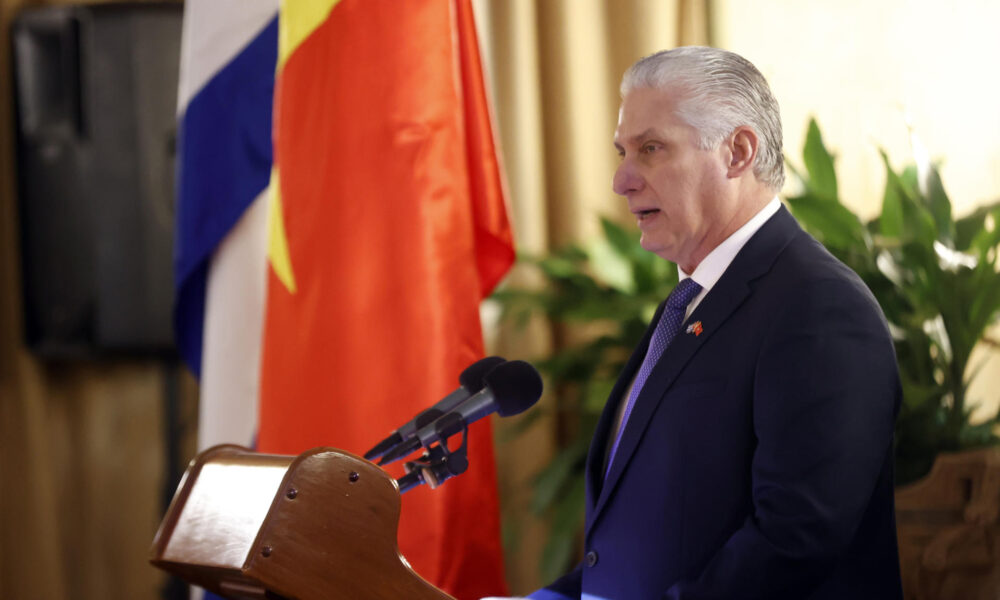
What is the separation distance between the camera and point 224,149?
2.54 m

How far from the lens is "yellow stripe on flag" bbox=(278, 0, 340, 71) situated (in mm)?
2342

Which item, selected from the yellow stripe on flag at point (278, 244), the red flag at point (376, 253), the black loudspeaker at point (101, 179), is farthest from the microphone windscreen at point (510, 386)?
the black loudspeaker at point (101, 179)

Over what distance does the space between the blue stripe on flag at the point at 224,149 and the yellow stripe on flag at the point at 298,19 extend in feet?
0.69

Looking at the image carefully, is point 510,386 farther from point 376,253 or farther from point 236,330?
point 236,330

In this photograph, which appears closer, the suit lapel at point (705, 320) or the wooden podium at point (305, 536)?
the wooden podium at point (305, 536)

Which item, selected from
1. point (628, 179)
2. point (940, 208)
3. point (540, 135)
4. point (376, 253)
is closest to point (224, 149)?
point (376, 253)

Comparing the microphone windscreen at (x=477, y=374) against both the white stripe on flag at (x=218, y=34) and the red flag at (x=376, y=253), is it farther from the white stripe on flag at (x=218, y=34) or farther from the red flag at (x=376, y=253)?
the white stripe on flag at (x=218, y=34)

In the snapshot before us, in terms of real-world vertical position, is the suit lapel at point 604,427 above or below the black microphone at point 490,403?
below

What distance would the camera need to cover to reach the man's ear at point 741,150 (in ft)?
4.39

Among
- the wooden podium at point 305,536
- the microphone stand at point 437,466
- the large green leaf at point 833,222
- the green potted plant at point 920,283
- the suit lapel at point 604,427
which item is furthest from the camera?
the large green leaf at point 833,222

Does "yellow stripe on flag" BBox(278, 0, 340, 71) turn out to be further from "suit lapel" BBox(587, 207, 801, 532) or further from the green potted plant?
"suit lapel" BBox(587, 207, 801, 532)

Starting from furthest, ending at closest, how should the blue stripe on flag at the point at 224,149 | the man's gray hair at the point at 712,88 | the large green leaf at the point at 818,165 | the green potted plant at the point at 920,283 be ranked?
the blue stripe on flag at the point at 224,149 < the large green leaf at the point at 818,165 < the green potted plant at the point at 920,283 < the man's gray hair at the point at 712,88

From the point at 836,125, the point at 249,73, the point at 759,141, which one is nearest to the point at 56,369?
the point at 249,73

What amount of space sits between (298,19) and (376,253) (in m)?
0.62
